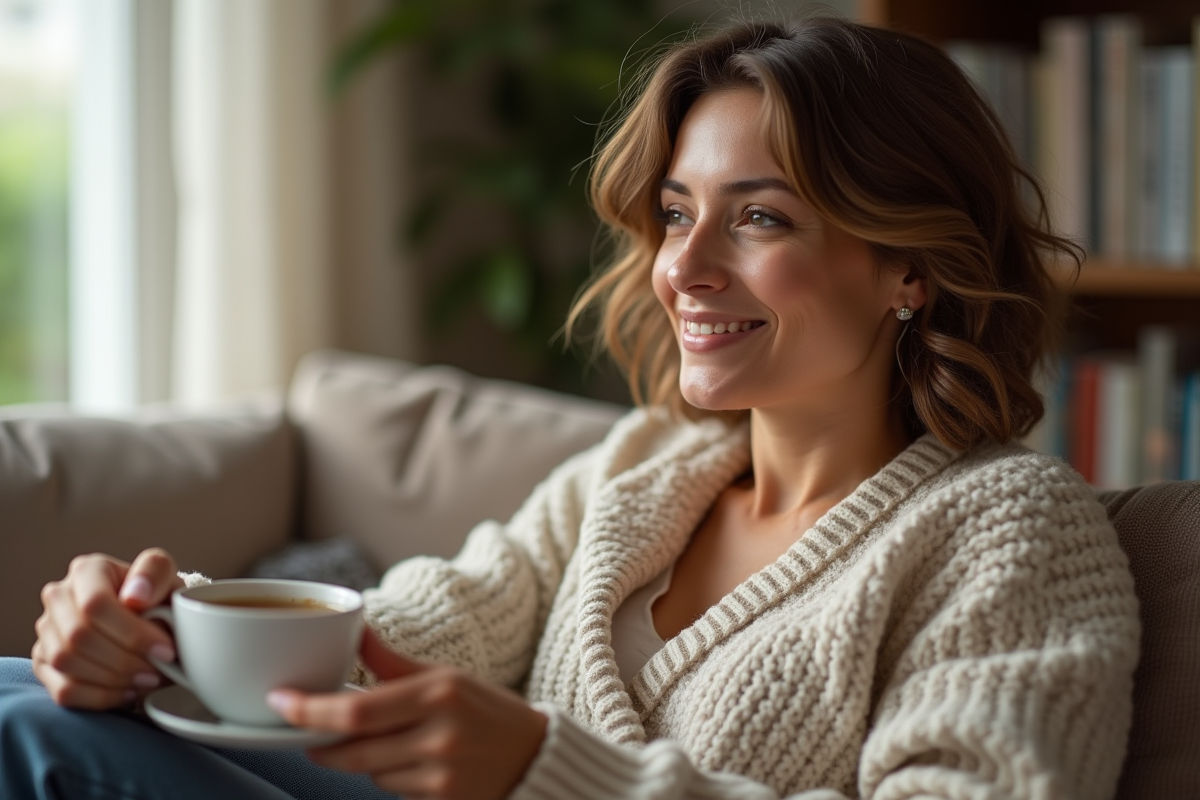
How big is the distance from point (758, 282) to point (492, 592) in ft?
1.49

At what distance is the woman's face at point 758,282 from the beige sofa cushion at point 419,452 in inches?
21.7

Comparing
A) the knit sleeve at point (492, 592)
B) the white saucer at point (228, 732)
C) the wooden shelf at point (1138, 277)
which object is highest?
the wooden shelf at point (1138, 277)

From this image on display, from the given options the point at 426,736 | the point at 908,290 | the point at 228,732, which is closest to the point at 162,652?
the point at 228,732

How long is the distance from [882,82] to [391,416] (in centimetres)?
98

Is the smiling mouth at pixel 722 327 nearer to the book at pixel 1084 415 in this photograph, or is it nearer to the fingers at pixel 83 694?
the fingers at pixel 83 694

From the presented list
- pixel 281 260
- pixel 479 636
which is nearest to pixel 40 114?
pixel 281 260

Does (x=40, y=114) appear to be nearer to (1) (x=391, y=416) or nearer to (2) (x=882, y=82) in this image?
(1) (x=391, y=416)

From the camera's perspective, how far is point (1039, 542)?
1.08 meters

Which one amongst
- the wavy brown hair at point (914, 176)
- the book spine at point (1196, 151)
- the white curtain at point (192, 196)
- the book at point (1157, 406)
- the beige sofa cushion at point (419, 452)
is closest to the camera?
the wavy brown hair at point (914, 176)

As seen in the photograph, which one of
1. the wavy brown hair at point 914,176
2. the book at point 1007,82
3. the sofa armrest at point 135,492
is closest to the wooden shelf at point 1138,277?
the book at point 1007,82

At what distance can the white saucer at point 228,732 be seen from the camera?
2.86 feet

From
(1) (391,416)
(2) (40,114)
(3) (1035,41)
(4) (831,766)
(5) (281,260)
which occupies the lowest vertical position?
(4) (831,766)

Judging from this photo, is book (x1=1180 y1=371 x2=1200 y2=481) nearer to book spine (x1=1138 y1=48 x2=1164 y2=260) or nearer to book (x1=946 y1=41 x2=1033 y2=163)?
book spine (x1=1138 y1=48 x2=1164 y2=260)

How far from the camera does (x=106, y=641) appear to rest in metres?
0.97
